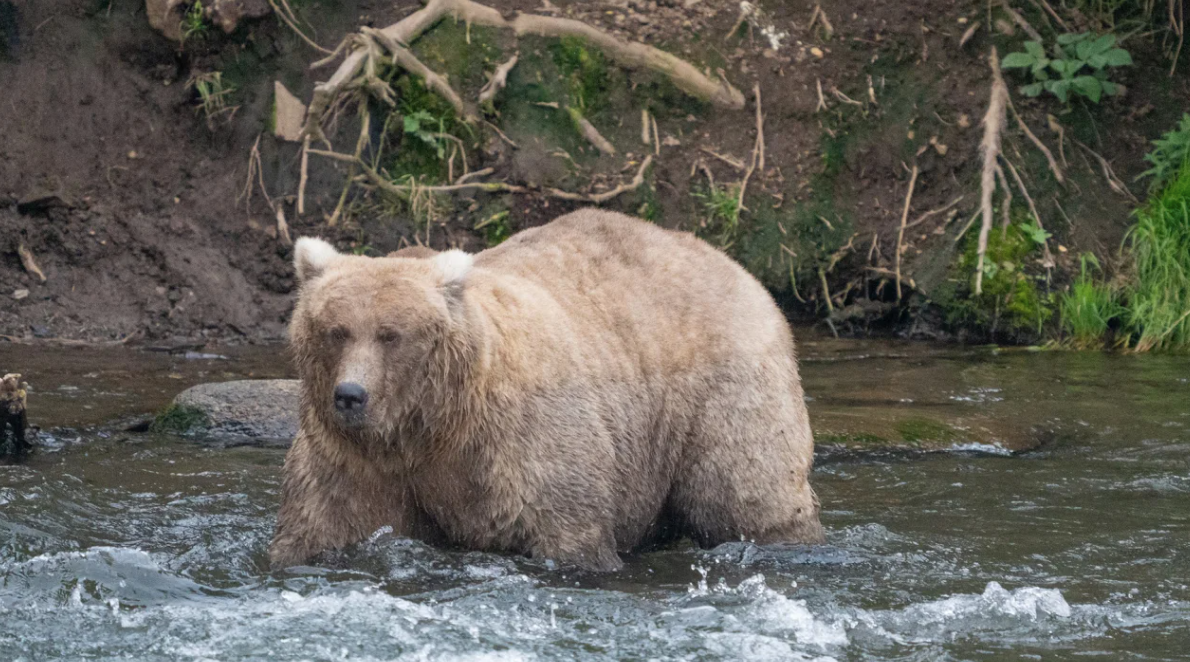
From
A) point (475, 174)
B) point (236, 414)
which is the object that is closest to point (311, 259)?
point (236, 414)

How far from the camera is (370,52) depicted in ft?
37.2

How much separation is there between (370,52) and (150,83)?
2.04 meters

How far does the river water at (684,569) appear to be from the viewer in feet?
16.6

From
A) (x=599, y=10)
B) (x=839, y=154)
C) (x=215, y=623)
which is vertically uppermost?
(x=599, y=10)

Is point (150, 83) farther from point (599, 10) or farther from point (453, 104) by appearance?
point (599, 10)

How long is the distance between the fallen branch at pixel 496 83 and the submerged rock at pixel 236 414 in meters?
3.57

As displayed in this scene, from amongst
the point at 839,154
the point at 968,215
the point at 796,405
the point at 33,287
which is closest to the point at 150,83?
the point at 33,287

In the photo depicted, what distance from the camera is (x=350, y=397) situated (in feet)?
16.4

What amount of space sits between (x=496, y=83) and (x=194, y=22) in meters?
2.45

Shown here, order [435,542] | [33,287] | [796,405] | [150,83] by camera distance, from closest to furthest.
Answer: [435,542] < [796,405] < [33,287] < [150,83]

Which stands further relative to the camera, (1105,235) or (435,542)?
(1105,235)

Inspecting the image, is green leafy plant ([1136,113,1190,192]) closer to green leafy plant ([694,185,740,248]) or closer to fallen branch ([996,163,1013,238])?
fallen branch ([996,163,1013,238])

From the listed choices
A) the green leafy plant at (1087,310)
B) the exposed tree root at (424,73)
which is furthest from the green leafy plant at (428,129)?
the green leafy plant at (1087,310)

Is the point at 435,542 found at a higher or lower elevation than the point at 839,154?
lower
